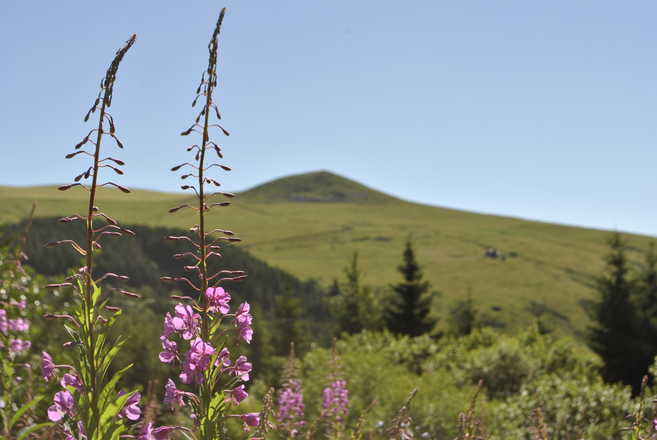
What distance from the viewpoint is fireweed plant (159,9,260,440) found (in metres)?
2.31

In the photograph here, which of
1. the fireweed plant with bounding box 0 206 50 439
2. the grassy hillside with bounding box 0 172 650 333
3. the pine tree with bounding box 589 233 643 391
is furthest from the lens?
the grassy hillside with bounding box 0 172 650 333

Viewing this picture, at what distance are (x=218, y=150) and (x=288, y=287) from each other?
42.6m

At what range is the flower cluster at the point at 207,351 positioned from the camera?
233 cm

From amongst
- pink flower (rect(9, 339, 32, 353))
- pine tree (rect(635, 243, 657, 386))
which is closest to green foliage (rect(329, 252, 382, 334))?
pine tree (rect(635, 243, 657, 386))

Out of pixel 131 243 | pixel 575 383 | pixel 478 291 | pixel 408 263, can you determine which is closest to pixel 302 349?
pixel 408 263

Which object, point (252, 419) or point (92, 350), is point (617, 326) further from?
point (92, 350)

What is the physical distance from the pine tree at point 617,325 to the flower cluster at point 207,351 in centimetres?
3229

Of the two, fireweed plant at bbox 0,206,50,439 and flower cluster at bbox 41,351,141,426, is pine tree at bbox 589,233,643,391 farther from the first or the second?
flower cluster at bbox 41,351,141,426

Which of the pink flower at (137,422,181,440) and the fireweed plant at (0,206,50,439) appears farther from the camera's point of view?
the fireweed plant at (0,206,50,439)

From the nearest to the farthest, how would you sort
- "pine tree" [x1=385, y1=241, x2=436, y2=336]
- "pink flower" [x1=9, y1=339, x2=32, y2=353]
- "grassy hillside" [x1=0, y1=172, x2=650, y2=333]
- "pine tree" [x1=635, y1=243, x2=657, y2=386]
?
"pink flower" [x1=9, y1=339, x2=32, y2=353] < "pine tree" [x1=635, y1=243, x2=657, y2=386] < "pine tree" [x1=385, y1=241, x2=436, y2=336] < "grassy hillside" [x1=0, y1=172, x2=650, y2=333]

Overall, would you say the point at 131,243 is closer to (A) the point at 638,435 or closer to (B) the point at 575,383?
(B) the point at 575,383

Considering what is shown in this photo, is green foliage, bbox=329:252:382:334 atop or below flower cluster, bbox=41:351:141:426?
below

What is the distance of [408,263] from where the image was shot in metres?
45.1

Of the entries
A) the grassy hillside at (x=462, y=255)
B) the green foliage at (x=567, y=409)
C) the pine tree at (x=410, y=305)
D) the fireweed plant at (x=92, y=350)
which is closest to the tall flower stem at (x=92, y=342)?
the fireweed plant at (x=92, y=350)
